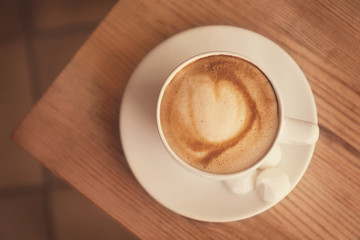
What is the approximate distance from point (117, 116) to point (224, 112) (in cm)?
22

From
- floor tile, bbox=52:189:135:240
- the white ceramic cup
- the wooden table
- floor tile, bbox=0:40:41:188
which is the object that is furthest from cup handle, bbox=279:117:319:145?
floor tile, bbox=0:40:41:188

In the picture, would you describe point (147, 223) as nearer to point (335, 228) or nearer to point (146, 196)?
point (146, 196)

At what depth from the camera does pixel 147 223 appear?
69 centimetres

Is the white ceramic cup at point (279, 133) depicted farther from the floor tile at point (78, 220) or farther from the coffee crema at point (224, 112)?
the floor tile at point (78, 220)

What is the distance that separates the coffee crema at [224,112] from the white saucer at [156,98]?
65 mm

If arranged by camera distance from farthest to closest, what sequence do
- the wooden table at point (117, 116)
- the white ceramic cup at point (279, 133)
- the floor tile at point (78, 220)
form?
the floor tile at point (78, 220)
the wooden table at point (117, 116)
the white ceramic cup at point (279, 133)

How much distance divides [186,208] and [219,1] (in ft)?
1.22

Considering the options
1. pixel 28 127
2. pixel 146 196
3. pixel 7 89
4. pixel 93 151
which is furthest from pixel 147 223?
pixel 7 89

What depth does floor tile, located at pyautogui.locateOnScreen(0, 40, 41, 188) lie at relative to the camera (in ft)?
3.83

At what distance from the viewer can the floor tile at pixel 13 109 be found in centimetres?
117

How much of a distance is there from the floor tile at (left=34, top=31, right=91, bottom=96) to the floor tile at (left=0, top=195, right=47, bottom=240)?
1.14 ft

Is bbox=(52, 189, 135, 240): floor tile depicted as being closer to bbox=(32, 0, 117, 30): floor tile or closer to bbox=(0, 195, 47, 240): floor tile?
bbox=(0, 195, 47, 240): floor tile

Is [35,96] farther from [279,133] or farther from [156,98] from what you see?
[279,133]

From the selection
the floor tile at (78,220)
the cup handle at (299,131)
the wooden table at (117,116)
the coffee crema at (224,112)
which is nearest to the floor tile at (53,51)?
the floor tile at (78,220)
